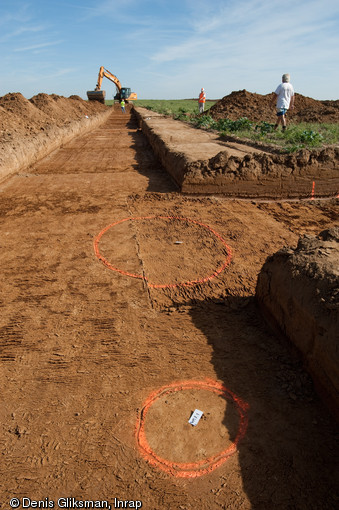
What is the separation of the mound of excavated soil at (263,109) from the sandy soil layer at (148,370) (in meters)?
15.2

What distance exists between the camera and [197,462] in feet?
6.82

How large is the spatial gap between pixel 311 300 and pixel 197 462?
59.8 inches

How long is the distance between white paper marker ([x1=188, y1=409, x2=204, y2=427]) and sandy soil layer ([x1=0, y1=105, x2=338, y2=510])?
4cm

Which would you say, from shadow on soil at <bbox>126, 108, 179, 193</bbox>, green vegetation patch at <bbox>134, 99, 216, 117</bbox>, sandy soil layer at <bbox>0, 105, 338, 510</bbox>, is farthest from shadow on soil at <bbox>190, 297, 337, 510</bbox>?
green vegetation patch at <bbox>134, 99, 216, 117</bbox>

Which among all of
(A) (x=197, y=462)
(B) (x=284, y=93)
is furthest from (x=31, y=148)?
(A) (x=197, y=462)

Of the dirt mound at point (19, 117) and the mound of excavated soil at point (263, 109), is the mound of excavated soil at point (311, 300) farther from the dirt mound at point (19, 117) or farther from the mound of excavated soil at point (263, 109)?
the mound of excavated soil at point (263, 109)

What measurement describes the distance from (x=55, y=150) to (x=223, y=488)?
1283 centimetres

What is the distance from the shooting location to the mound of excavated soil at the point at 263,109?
18062 mm

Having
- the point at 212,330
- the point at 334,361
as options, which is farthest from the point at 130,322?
the point at 334,361

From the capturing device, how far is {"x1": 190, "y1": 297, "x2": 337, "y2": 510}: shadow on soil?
1.89 metres

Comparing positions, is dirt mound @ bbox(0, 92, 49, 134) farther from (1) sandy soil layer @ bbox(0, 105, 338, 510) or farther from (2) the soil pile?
(1) sandy soil layer @ bbox(0, 105, 338, 510)

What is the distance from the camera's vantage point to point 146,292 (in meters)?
3.78

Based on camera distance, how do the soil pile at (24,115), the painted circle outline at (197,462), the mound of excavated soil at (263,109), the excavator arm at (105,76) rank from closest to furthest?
the painted circle outline at (197,462)
the soil pile at (24,115)
the mound of excavated soil at (263,109)
the excavator arm at (105,76)

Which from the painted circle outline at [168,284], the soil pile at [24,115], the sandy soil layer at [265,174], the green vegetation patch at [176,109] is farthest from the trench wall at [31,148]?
the green vegetation patch at [176,109]
